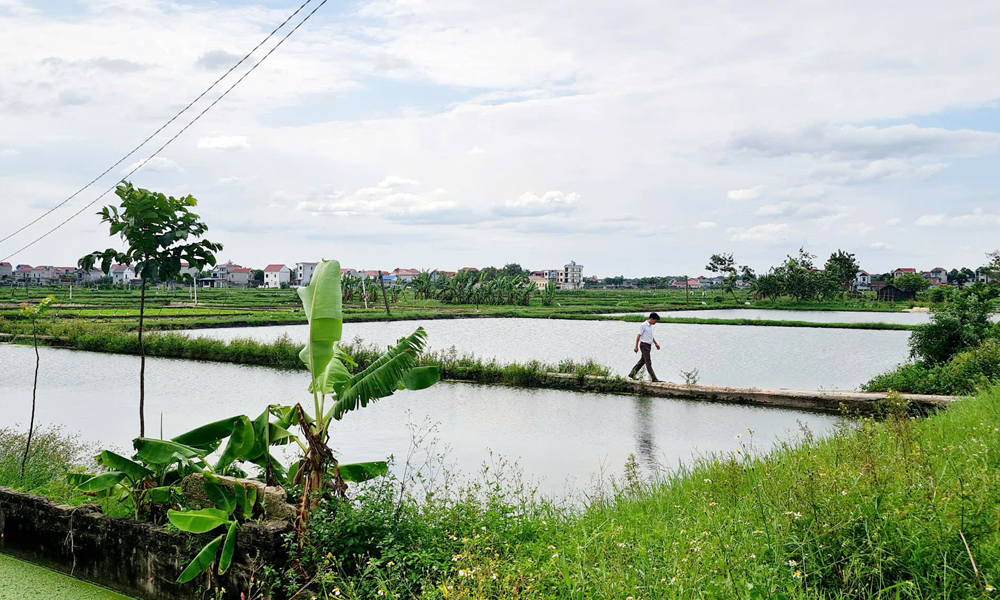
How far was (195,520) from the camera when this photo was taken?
4.26 meters

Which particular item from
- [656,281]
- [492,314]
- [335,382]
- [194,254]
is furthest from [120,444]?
[656,281]

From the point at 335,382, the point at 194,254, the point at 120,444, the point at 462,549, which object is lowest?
the point at 120,444

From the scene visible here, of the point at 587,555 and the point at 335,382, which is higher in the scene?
the point at 335,382

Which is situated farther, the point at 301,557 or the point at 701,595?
the point at 301,557

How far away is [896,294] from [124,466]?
67.4 metres

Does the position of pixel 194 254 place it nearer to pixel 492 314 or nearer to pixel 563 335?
pixel 563 335

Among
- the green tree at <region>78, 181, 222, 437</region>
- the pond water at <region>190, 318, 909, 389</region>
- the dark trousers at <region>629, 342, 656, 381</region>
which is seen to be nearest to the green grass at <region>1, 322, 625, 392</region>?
the dark trousers at <region>629, 342, 656, 381</region>

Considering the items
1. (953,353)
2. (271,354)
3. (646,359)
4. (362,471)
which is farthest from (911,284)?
(362,471)

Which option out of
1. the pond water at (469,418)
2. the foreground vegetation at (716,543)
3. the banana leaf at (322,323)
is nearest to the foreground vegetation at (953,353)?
the pond water at (469,418)

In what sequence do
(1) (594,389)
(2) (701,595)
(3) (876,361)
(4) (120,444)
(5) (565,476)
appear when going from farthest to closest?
1. (3) (876,361)
2. (1) (594,389)
3. (4) (120,444)
4. (5) (565,476)
5. (2) (701,595)

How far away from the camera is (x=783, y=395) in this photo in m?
12.6

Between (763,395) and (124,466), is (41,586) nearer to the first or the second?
(124,466)

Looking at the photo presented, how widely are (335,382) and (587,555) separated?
2.55 m

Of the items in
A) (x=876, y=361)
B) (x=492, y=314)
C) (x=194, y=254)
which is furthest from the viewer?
(x=492, y=314)
